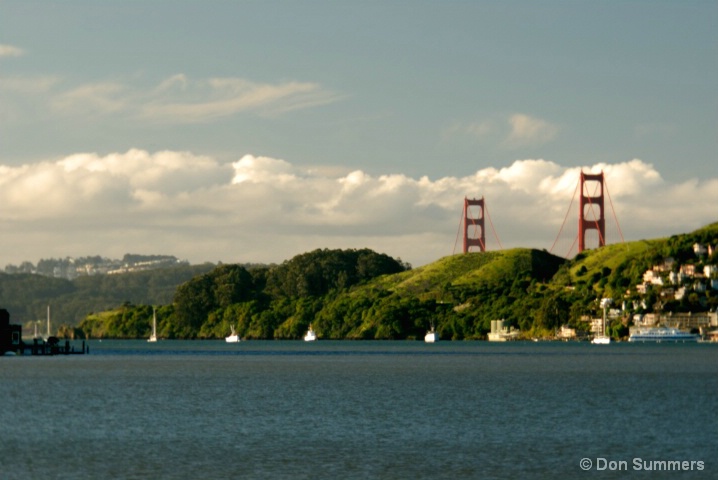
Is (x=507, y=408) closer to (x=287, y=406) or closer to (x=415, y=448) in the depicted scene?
(x=287, y=406)

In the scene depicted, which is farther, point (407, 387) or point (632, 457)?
point (407, 387)

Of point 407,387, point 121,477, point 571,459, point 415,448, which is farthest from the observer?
point 407,387

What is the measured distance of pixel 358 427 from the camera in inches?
2670

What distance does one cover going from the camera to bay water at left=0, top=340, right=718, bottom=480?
5225 cm

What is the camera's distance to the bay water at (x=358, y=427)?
52.2 metres

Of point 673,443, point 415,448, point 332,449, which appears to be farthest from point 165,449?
point 673,443

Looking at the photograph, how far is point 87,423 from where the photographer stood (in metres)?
71.4

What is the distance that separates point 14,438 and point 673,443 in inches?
1228

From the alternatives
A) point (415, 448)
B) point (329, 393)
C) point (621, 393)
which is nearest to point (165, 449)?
point (415, 448)

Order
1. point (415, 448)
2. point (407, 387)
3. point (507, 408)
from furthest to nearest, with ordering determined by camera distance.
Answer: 1. point (407, 387)
2. point (507, 408)
3. point (415, 448)

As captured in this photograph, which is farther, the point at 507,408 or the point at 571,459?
the point at 507,408

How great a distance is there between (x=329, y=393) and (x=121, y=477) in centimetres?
4588

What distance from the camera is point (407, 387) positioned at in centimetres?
10325

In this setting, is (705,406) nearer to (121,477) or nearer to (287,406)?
(287,406)
